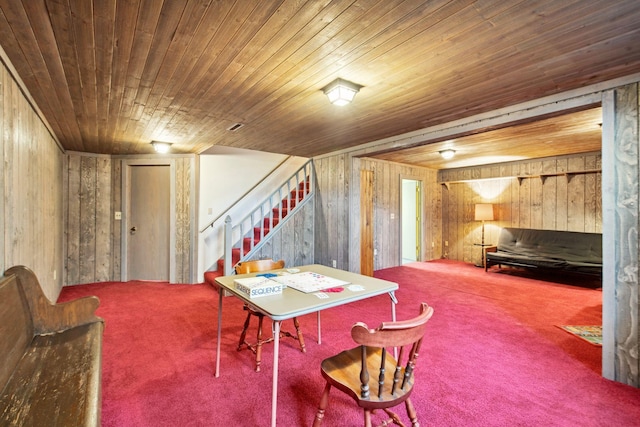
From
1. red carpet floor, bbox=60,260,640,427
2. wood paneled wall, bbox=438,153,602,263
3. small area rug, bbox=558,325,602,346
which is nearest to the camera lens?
red carpet floor, bbox=60,260,640,427

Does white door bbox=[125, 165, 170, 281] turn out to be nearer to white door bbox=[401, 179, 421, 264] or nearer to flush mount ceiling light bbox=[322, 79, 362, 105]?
flush mount ceiling light bbox=[322, 79, 362, 105]

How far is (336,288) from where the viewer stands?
1981 mm

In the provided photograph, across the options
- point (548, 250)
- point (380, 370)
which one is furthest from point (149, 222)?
point (548, 250)

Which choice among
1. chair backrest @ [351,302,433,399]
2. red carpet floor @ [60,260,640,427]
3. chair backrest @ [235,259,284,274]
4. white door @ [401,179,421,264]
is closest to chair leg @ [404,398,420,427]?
chair backrest @ [351,302,433,399]

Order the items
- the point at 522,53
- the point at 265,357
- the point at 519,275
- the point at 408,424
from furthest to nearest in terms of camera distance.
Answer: the point at 519,275, the point at 265,357, the point at 522,53, the point at 408,424

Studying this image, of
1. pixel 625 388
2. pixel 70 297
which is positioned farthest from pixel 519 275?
pixel 70 297

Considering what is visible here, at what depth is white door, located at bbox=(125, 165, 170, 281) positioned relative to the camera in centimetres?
525

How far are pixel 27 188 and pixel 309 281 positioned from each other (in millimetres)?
2622

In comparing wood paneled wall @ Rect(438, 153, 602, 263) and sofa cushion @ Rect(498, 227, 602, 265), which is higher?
wood paneled wall @ Rect(438, 153, 602, 263)

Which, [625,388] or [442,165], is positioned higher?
[442,165]

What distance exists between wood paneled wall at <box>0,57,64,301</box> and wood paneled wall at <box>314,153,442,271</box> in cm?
375

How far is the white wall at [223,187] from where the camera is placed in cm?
526

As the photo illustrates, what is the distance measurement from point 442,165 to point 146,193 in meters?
6.40

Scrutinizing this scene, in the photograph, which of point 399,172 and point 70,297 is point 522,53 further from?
point 70,297
